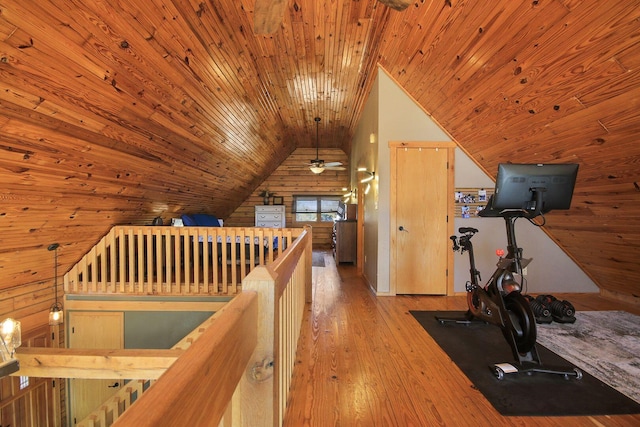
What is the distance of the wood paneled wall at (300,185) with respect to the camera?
30.2 feet

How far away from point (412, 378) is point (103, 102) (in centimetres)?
311

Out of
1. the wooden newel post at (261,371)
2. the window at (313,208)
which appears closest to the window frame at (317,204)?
the window at (313,208)

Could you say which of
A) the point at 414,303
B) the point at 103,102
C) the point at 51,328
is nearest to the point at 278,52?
the point at 103,102

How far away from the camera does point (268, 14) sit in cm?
183

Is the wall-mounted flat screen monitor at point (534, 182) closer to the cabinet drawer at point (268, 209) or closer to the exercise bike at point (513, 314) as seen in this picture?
the exercise bike at point (513, 314)

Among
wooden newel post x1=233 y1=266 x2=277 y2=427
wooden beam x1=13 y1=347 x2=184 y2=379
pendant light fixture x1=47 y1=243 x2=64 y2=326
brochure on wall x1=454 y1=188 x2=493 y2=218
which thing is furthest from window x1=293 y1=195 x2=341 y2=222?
wooden newel post x1=233 y1=266 x2=277 y2=427

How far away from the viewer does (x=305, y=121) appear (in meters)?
6.37

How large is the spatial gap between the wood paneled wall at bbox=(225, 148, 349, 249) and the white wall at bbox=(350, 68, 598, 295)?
5.05 m

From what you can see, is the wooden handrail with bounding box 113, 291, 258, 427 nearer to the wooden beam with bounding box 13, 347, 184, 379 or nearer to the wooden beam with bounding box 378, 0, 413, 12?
the wooden beam with bounding box 13, 347, 184, 379

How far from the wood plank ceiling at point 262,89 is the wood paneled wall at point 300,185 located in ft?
15.2

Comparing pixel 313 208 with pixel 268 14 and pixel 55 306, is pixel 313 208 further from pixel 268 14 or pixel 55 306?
pixel 268 14

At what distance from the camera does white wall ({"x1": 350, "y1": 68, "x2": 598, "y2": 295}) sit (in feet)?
13.2

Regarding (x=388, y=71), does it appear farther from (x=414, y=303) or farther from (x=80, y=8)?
(x=80, y=8)

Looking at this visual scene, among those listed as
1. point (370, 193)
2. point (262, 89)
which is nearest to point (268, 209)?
point (370, 193)
